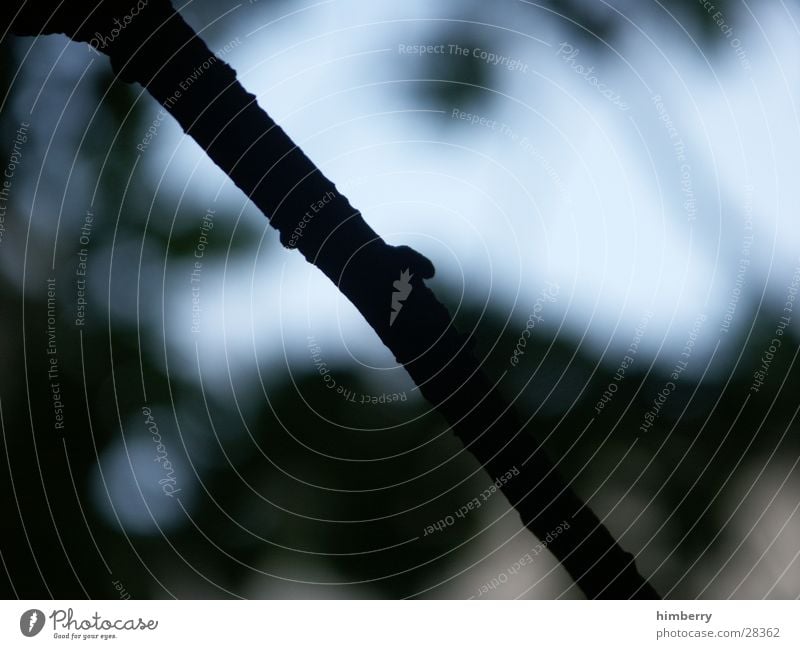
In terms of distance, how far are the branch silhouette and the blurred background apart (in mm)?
13

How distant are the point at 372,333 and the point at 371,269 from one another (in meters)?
0.05

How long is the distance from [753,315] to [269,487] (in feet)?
1.41

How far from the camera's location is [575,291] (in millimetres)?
657

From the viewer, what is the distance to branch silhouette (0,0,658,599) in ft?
2.09

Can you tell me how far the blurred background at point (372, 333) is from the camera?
2.11ft

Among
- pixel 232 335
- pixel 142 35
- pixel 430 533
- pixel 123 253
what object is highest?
pixel 142 35
